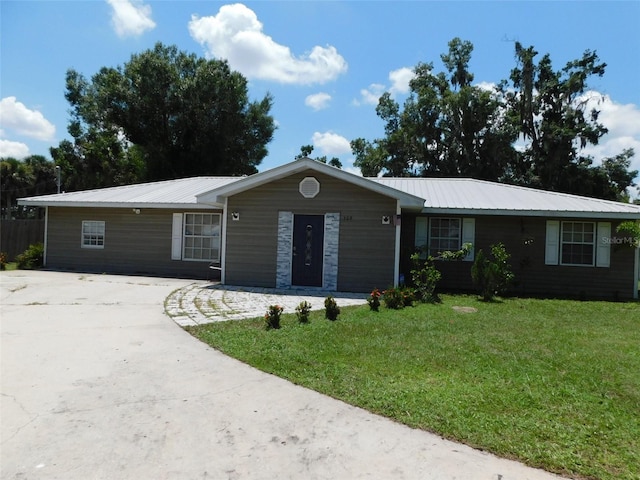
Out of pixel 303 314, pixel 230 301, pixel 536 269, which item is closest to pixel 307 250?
pixel 230 301

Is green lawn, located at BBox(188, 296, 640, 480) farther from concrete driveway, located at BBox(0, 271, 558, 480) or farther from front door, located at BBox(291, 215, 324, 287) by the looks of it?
front door, located at BBox(291, 215, 324, 287)

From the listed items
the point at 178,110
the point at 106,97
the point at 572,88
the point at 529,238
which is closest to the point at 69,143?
the point at 106,97

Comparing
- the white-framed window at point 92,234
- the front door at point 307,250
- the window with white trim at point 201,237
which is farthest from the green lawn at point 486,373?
the white-framed window at point 92,234

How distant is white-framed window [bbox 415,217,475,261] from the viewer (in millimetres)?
12867

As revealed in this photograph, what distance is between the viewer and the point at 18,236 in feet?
60.7

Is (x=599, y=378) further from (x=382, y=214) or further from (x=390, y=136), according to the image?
(x=390, y=136)

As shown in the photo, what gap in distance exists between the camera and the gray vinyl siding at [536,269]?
1215cm

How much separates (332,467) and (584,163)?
30019mm

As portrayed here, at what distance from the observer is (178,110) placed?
29031mm

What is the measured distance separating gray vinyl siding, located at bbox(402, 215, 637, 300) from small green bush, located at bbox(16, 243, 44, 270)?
13.1 m

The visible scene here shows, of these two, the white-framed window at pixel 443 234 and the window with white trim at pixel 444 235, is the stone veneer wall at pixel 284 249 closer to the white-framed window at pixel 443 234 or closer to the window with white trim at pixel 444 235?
→ the white-framed window at pixel 443 234

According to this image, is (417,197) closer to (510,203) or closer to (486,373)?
(510,203)

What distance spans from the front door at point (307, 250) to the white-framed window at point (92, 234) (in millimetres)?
7859

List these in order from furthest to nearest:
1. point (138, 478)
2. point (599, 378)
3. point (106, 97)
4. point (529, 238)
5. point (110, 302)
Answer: point (106, 97) → point (529, 238) → point (110, 302) → point (599, 378) → point (138, 478)
